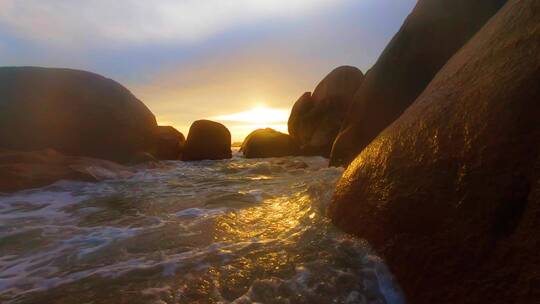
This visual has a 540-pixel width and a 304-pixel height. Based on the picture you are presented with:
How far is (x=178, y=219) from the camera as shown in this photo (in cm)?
369

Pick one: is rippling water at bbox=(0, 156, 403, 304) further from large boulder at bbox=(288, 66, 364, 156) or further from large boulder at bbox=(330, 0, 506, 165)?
large boulder at bbox=(288, 66, 364, 156)

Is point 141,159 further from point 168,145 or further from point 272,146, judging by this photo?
point 272,146

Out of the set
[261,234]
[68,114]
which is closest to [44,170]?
[68,114]

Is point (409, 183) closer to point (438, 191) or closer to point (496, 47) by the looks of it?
point (438, 191)

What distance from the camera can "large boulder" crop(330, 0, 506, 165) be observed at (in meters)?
5.79

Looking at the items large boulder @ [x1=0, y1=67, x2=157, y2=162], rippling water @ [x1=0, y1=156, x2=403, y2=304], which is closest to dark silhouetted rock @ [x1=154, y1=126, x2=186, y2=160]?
large boulder @ [x1=0, y1=67, x2=157, y2=162]

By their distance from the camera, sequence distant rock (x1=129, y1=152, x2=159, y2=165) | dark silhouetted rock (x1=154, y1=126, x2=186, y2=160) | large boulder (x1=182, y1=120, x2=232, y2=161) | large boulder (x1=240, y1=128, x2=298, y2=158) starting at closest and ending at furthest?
distant rock (x1=129, y1=152, x2=159, y2=165), large boulder (x1=182, y1=120, x2=232, y2=161), dark silhouetted rock (x1=154, y1=126, x2=186, y2=160), large boulder (x1=240, y1=128, x2=298, y2=158)

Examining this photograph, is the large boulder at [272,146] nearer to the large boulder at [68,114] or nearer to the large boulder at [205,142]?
the large boulder at [205,142]

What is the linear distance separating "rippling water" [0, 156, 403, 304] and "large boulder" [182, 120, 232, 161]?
35.0 feet

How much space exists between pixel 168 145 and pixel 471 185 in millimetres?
15215

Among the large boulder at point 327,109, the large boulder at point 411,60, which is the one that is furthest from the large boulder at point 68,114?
the large boulder at point 411,60

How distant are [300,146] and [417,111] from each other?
13.6m

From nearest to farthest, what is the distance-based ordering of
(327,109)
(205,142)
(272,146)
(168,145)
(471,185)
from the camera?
(471,185) < (327,109) < (205,142) < (168,145) < (272,146)

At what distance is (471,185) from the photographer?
180 centimetres
